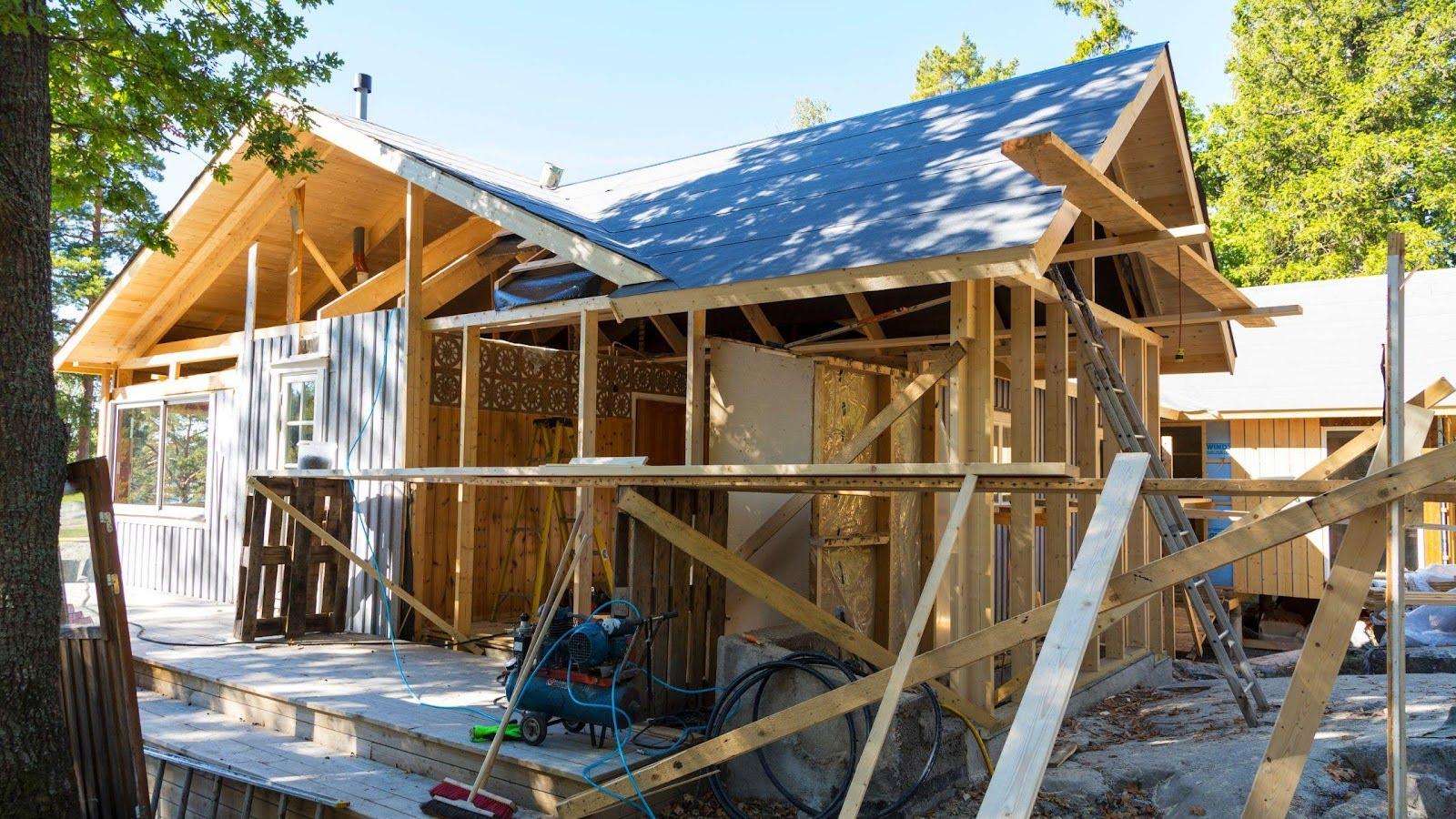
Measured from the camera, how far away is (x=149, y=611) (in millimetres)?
9164

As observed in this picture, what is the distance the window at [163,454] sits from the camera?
10.4m

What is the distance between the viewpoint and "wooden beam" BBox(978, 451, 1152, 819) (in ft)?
7.30

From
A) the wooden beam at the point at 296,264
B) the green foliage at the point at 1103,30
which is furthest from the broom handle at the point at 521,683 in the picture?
the green foliage at the point at 1103,30

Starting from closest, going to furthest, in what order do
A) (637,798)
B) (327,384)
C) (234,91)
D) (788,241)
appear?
(637,798) < (788,241) < (234,91) < (327,384)

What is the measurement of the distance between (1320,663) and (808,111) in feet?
120

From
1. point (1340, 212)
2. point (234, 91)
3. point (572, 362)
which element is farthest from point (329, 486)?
point (1340, 212)

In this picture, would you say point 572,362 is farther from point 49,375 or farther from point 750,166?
point 49,375

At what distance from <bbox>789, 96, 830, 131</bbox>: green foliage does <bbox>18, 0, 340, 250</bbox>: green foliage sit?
31843 millimetres

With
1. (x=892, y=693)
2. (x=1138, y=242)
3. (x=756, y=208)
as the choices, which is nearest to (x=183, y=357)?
(x=756, y=208)

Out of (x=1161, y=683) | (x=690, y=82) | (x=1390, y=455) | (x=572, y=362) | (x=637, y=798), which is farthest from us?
(x=690, y=82)

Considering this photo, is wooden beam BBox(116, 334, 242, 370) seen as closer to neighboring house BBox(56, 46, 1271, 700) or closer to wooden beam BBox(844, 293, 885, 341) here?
neighboring house BBox(56, 46, 1271, 700)

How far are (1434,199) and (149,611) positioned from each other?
21906mm

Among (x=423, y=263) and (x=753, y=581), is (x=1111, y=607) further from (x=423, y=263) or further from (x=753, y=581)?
(x=423, y=263)

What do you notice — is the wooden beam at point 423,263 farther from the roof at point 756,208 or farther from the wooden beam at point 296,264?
the wooden beam at point 296,264
